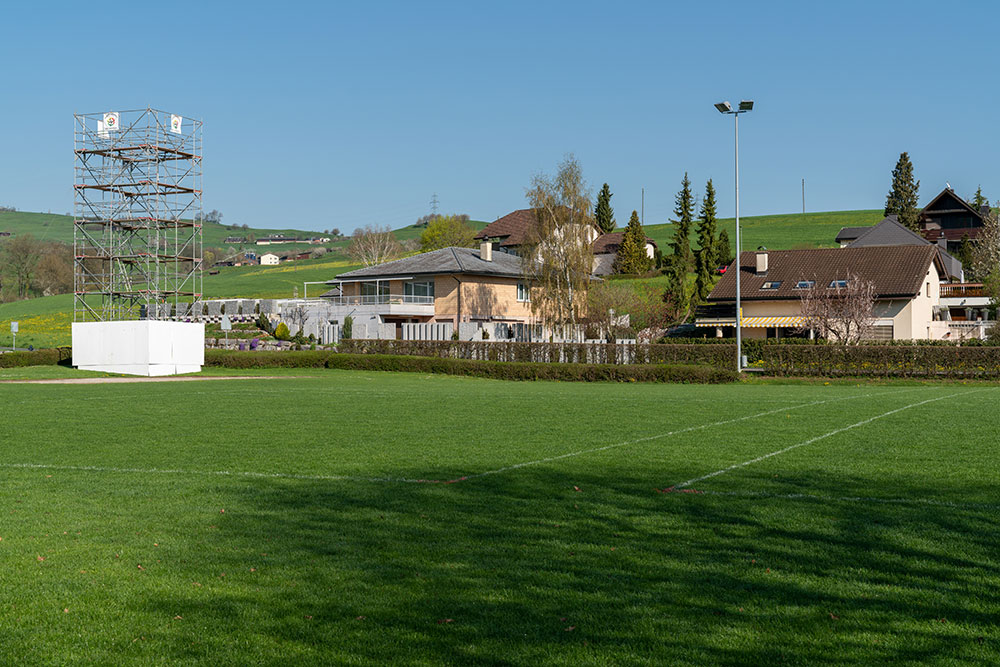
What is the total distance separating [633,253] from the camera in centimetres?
9362

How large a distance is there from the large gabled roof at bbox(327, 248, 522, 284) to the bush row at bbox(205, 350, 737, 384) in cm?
2269

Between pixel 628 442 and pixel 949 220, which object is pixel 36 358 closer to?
pixel 628 442

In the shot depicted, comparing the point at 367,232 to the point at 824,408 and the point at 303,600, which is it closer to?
the point at 824,408

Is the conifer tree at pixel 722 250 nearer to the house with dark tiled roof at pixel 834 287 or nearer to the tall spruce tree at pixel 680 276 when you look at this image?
the tall spruce tree at pixel 680 276

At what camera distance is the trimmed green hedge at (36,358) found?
142ft

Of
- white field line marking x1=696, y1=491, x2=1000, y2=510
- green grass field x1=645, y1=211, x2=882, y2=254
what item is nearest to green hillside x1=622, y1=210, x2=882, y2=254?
green grass field x1=645, y1=211, x2=882, y2=254

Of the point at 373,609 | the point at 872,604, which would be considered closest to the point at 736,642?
the point at 872,604

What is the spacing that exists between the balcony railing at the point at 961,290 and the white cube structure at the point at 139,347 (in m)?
58.5

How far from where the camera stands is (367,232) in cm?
12756

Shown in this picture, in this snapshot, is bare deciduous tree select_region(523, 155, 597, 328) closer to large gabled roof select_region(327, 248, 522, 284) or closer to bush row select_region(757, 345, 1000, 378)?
large gabled roof select_region(327, 248, 522, 284)

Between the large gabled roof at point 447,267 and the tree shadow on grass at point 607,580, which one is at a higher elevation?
the large gabled roof at point 447,267

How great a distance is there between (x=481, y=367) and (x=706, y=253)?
166 feet

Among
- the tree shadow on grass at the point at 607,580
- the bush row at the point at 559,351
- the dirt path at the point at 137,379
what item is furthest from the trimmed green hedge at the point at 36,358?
the tree shadow on grass at the point at 607,580

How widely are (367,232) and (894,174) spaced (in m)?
71.6
